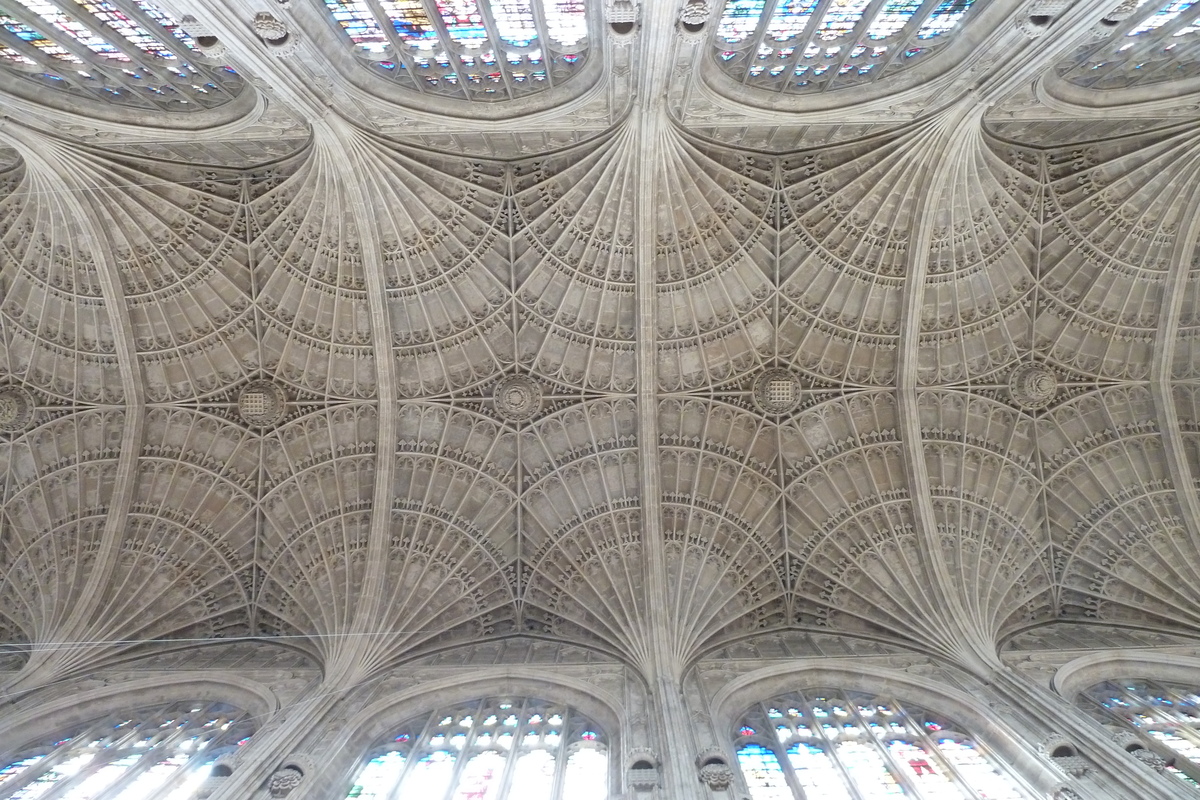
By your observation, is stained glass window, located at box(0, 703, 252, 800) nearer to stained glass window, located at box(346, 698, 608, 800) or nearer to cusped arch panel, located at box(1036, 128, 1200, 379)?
stained glass window, located at box(346, 698, 608, 800)

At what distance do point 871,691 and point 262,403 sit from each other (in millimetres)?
15110

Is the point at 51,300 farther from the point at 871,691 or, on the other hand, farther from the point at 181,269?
the point at 871,691

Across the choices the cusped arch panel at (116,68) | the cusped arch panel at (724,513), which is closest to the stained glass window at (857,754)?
the cusped arch panel at (724,513)

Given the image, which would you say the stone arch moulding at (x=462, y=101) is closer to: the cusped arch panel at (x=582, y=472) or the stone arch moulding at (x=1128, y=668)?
the cusped arch panel at (x=582, y=472)

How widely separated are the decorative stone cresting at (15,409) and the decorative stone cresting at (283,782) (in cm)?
1150

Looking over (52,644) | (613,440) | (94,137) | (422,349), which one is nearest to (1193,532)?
(613,440)

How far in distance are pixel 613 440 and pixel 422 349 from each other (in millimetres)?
5094

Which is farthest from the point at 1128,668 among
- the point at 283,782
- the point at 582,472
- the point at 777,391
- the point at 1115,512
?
the point at 283,782

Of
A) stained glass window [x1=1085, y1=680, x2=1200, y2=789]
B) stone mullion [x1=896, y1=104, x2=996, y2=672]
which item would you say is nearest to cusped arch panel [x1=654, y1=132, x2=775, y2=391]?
stone mullion [x1=896, y1=104, x2=996, y2=672]

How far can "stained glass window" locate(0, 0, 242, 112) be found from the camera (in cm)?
1081

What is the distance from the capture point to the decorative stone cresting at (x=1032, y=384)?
16922 mm

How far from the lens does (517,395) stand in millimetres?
17125

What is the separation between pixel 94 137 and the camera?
12906 mm

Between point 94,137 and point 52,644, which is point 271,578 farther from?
point 94,137
